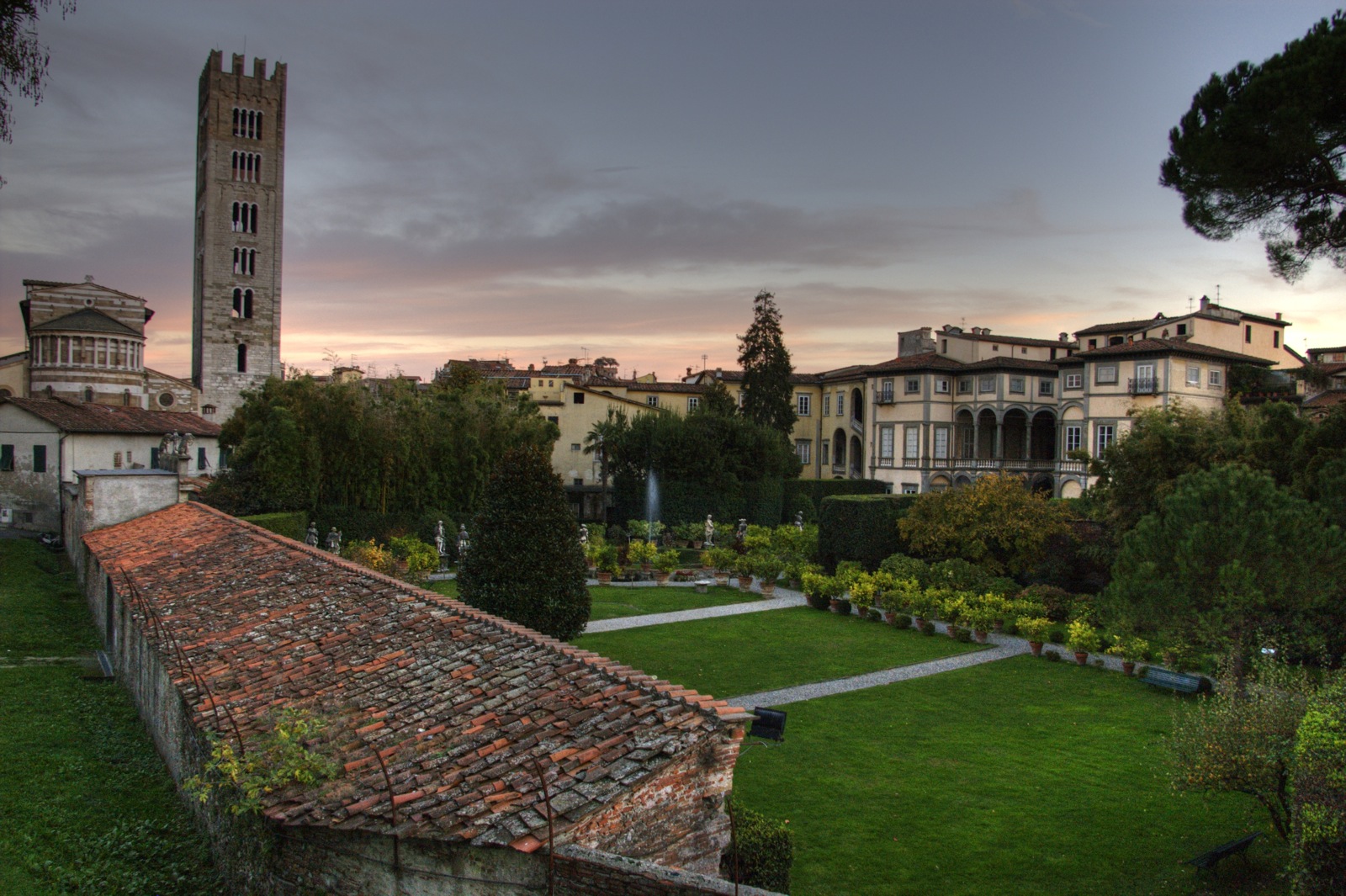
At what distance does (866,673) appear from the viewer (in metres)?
19.2

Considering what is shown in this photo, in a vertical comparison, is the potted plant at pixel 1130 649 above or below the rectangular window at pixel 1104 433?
below

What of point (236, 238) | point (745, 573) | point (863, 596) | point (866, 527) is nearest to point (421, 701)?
point (863, 596)

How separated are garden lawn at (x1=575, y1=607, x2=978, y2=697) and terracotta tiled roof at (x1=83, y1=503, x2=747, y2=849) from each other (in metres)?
8.63

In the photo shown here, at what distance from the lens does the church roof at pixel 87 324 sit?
55469 millimetres

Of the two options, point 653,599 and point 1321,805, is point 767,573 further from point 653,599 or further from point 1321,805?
point 1321,805

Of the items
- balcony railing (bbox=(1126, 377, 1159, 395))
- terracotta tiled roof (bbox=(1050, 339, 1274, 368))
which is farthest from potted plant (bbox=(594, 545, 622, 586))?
terracotta tiled roof (bbox=(1050, 339, 1274, 368))

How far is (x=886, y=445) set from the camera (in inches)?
2249

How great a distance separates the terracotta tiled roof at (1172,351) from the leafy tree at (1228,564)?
3312 centimetres

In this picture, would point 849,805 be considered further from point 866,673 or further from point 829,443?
point 829,443

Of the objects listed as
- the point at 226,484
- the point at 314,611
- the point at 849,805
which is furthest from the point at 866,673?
the point at 226,484

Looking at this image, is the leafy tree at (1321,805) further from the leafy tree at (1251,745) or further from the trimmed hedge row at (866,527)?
the trimmed hedge row at (866,527)

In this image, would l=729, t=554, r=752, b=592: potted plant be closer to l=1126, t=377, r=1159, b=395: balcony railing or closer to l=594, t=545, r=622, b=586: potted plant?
l=594, t=545, r=622, b=586: potted plant

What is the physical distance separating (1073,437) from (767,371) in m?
18.2

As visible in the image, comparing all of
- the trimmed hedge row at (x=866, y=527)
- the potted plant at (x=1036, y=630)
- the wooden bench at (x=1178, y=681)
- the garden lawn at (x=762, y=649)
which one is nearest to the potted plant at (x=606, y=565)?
the garden lawn at (x=762, y=649)
